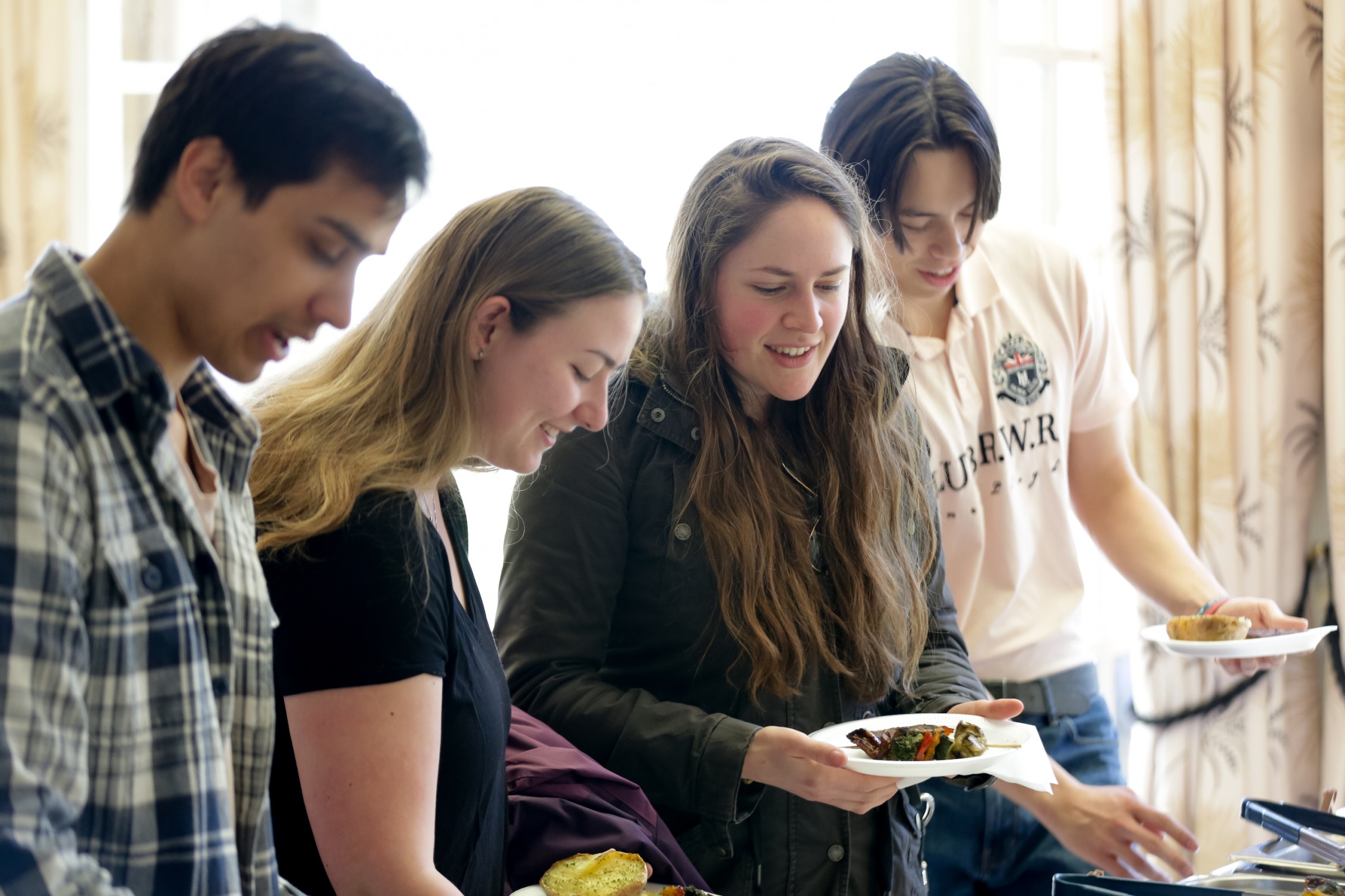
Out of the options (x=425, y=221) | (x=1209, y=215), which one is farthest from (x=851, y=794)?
(x=1209, y=215)

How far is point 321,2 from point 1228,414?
2.33 m

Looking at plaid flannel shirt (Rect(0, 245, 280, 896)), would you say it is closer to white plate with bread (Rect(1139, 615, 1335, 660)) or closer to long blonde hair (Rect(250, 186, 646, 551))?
long blonde hair (Rect(250, 186, 646, 551))

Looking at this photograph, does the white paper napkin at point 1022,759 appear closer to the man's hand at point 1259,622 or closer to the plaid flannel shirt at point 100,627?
the man's hand at point 1259,622

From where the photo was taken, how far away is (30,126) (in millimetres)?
2182

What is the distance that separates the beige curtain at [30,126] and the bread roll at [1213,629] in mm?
2115

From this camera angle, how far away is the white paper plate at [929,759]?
4.17ft

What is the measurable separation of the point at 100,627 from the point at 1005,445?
1.58 meters

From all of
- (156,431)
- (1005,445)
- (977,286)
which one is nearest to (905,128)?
(977,286)

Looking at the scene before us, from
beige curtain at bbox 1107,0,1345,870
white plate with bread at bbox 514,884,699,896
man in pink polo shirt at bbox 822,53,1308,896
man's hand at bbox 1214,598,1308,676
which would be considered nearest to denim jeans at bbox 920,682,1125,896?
man in pink polo shirt at bbox 822,53,1308,896

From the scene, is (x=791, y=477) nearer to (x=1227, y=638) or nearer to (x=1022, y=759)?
(x=1022, y=759)

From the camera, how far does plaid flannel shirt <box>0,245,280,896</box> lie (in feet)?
2.14

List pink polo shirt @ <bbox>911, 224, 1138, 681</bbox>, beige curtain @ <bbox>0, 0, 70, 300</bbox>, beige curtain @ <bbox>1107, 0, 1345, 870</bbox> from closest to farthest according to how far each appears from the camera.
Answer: pink polo shirt @ <bbox>911, 224, 1138, 681</bbox>
beige curtain @ <bbox>0, 0, 70, 300</bbox>
beige curtain @ <bbox>1107, 0, 1345, 870</bbox>

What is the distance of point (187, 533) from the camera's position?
79 centimetres

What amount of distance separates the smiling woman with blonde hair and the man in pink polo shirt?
77 centimetres
